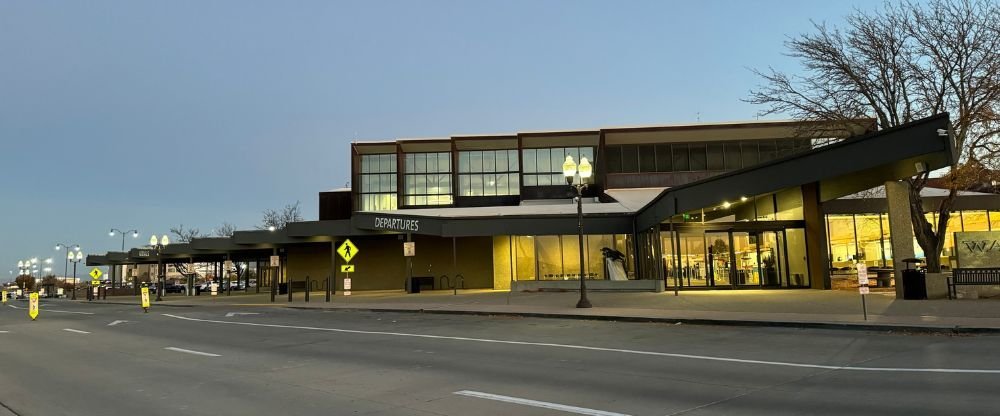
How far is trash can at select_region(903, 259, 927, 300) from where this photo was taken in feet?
59.6

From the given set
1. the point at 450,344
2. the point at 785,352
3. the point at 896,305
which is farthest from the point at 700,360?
the point at 896,305

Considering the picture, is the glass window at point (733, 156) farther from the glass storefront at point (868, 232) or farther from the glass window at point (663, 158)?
the glass storefront at point (868, 232)

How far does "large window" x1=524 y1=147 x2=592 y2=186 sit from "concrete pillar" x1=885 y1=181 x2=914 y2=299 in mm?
26627

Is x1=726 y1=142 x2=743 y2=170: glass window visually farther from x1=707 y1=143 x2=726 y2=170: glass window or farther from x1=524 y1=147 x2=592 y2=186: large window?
x1=524 y1=147 x2=592 y2=186: large window

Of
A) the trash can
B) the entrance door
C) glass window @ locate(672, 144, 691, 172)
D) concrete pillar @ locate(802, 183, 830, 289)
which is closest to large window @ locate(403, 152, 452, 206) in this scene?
glass window @ locate(672, 144, 691, 172)

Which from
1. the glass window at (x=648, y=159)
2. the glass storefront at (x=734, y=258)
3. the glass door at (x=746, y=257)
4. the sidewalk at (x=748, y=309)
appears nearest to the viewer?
the sidewalk at (x=748, y=309)

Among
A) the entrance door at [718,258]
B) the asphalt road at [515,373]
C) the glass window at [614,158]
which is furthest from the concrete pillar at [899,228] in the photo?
the glass window at [614,158]

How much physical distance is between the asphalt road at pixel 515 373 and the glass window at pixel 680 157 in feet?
90.1

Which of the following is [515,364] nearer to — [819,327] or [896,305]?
[819,327]

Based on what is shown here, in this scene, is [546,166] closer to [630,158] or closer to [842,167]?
[630,158]

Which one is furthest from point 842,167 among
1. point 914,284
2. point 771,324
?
point 771,324

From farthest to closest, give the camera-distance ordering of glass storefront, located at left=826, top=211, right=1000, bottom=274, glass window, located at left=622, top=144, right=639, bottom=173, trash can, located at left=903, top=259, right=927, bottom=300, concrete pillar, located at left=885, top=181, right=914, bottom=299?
1. glass window, located at left=622, top=144, right=639, bottom=173
2. glass storefront, located at left=826, top=211, right=1000, bottom=274
3. concrete pillar, located at left=885, top=181, right=914, bottom=299
4. trash can, located at left=903, top=259, right=927, bottom=300

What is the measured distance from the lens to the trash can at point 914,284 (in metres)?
18.2

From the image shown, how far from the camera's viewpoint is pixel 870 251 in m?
32.8
